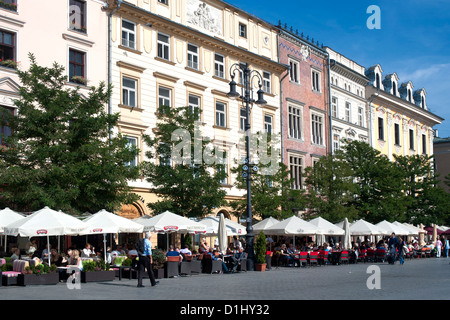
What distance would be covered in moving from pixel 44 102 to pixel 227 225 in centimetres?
998

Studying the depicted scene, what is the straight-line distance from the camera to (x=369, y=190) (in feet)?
146

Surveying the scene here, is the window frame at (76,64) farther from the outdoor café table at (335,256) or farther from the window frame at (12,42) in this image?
the outdoor café table at (335,256)

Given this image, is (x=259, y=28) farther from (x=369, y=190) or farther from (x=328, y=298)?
(x=328, y=298)

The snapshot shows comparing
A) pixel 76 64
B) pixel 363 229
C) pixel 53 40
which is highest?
pixel 53 40

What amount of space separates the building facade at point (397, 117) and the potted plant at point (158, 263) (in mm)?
35243

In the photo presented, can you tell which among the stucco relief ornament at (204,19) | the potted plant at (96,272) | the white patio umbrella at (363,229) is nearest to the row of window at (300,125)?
the stucco relief ornament at (204,19)

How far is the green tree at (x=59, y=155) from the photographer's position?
23266 millimetres

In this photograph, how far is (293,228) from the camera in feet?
96.7

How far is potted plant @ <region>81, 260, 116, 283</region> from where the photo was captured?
19.8 metres

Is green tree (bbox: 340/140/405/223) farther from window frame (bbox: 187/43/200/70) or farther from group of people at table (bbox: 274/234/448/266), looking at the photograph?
window frame (bbox: 187/43/200/70)

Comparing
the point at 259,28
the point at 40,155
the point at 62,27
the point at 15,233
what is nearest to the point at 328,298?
the point at 15,233

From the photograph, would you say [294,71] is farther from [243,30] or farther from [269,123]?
[243,30]

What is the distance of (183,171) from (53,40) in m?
8.63

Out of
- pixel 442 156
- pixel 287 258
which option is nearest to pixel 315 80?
pixel 287 258
